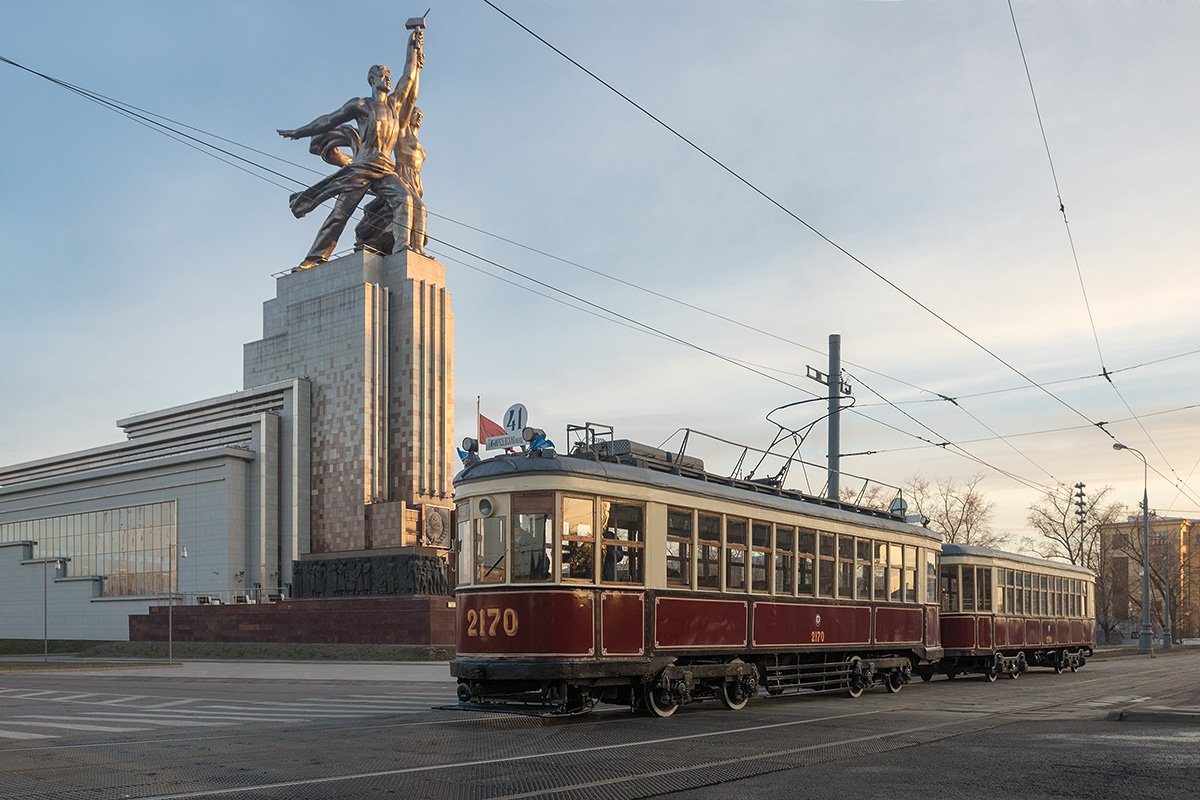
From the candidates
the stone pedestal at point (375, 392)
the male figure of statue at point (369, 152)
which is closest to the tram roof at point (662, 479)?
the stone pedestal at point (375, 392)

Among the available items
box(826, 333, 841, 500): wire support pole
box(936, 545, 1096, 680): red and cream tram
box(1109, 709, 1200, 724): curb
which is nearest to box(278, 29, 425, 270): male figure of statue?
box(826, 333, 841, 500): wire support pole

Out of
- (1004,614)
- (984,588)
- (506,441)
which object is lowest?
(1004,614)

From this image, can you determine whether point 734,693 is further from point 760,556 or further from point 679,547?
point 679,547

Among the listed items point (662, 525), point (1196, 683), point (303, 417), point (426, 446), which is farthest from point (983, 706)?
point (303, 417)

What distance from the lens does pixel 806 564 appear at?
1973cm

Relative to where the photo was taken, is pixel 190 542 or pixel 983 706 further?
pixel 190 542

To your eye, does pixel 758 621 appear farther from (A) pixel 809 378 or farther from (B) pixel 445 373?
(B) pixel 445 373

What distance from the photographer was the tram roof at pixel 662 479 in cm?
1535

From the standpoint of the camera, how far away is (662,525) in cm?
1639

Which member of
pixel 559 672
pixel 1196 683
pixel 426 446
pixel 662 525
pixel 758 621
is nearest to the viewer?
pixel 559 672

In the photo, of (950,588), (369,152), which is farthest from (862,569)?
(369,152)

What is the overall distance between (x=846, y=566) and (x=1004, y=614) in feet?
35.3

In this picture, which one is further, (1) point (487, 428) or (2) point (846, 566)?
(1) point (487, 428)

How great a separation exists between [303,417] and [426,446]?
23.0ft
